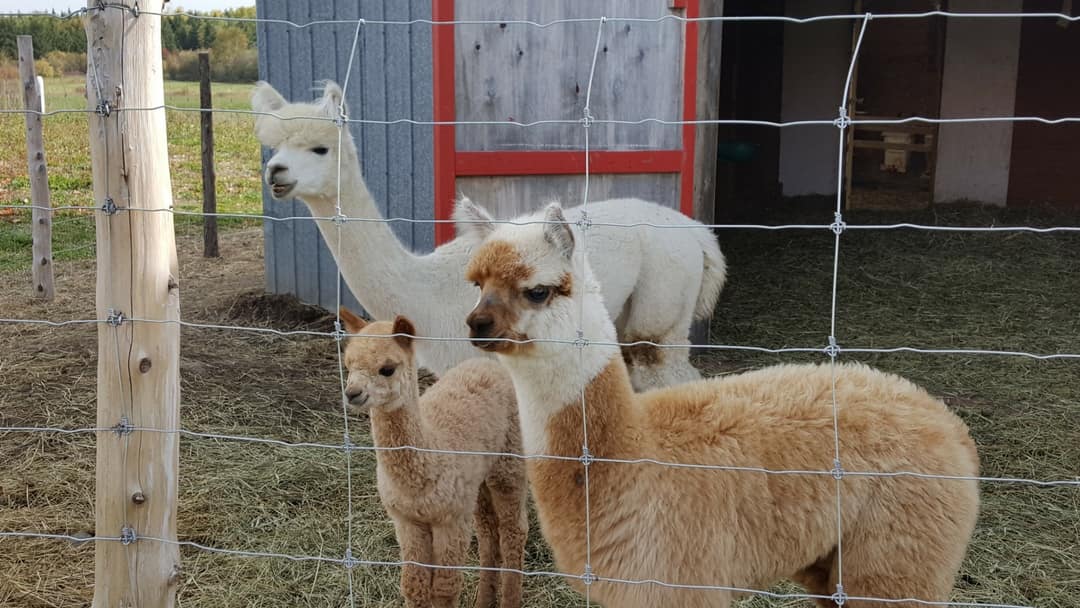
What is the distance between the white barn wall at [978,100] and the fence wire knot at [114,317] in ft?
33.7

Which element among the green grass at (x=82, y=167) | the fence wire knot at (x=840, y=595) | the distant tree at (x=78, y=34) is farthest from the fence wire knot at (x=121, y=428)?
the distant tree at (x=78, y=34)

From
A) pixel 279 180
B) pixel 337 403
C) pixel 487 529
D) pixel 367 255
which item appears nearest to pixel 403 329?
pixel 487 529

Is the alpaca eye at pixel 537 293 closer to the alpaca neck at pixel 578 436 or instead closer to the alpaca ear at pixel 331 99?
the alpaca neck at pixel 578 436

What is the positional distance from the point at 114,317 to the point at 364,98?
13.1 ft

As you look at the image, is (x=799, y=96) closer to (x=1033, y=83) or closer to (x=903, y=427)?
(x=1033, y=83)

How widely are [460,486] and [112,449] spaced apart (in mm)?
1014

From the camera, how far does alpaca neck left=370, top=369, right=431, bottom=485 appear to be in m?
2.88

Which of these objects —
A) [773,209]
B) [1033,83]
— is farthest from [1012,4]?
[773,209]

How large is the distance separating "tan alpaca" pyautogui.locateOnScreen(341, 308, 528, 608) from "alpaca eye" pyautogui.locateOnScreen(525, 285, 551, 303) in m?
0.61

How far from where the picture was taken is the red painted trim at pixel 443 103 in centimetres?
510

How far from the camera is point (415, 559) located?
2.99 metres

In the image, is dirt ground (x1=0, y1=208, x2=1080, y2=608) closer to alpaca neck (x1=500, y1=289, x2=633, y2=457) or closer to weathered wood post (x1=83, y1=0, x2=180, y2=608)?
weathered wood post (x1=83, y1=0, x2=180, y2=608)

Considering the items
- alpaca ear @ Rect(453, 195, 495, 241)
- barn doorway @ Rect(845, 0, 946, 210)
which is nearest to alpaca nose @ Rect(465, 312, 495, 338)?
alpaca ear @ Rect(453, 195, 495, 241)

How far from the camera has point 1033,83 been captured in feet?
34.9
